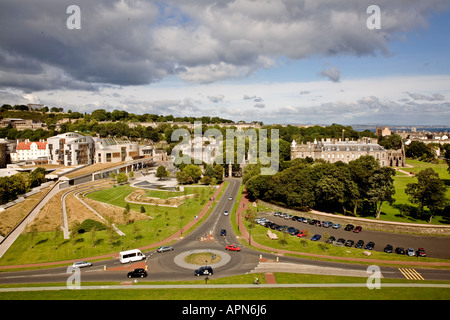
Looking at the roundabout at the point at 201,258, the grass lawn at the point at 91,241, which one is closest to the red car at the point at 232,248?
the roundabout at the point at 201,258

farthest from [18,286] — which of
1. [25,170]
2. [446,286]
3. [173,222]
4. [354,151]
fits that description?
[354,151]

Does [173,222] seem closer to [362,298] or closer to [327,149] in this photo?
[362,298]

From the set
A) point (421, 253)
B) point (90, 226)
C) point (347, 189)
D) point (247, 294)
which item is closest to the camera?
point (247, 294)

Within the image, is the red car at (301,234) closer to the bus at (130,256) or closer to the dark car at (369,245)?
the dark car at (369,245)

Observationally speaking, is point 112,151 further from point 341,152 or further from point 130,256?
point 130,256

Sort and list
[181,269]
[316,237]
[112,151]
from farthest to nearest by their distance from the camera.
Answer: [112,151]
[316,237]
[181,269]

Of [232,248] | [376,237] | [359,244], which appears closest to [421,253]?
[359,244]
